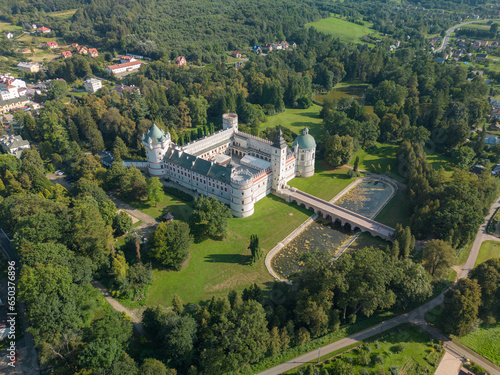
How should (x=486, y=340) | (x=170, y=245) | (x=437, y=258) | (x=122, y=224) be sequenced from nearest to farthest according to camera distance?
(x=486, y=340) → (x=437, y=258) → (x=170, y=245) → (x=122, y=224)

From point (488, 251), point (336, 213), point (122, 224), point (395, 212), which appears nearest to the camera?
point (488, 251)

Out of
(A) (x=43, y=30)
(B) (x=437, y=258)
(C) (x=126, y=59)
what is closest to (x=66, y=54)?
(C) (x=126, y=59)

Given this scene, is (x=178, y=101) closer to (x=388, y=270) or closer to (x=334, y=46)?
(x=388, y=270)

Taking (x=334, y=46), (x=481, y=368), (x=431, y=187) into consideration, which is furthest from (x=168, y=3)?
(x=481, y=368)

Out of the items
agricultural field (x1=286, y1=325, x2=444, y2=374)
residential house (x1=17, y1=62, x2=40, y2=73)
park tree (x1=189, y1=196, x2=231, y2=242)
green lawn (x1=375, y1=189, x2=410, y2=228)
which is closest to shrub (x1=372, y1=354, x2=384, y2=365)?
agricultural field (x1=286, y1=325, x2=444, y2=374)

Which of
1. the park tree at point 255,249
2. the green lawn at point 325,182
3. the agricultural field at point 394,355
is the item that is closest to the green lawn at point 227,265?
the park tree at point 255,249

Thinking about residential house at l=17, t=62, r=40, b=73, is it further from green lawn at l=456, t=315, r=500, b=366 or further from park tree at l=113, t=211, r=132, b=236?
green lawn at l=456, t=315, r=500, b=366

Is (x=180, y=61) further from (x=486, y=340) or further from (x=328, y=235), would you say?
(x=486, y=340)
